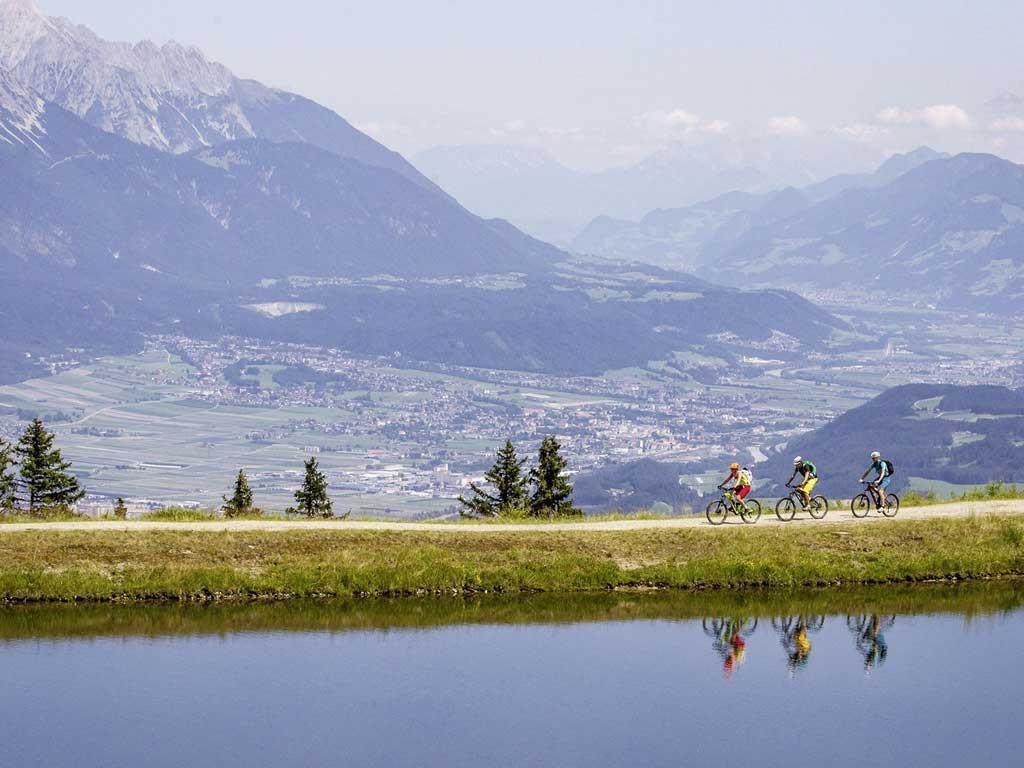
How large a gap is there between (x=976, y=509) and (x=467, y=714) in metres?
29.4

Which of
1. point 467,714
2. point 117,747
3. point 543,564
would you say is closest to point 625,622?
point 543,564

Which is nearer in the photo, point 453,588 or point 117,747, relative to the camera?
point 117,747

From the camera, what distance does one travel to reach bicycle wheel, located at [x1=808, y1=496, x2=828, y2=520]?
5822 centimetres

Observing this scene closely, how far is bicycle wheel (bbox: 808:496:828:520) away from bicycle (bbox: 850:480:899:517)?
1.01 metres

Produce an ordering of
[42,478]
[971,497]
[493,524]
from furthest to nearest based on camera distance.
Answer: [42,478] < [971,497] < [493,524]

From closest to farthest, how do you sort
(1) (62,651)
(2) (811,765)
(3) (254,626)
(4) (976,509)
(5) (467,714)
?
(2) (811,765), (5) (467,714), (1) (62,651), (3) (254,626), (4) (976,509)

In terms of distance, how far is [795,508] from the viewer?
192 ft

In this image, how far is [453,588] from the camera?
167 ft

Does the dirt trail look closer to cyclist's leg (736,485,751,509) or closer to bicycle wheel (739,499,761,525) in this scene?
bicycle wheel (739,499,761,525)

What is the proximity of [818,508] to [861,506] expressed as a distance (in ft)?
5.37

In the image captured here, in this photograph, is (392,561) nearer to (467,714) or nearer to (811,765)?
(467,714)

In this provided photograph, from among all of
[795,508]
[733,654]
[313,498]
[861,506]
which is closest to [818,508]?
[795,508]

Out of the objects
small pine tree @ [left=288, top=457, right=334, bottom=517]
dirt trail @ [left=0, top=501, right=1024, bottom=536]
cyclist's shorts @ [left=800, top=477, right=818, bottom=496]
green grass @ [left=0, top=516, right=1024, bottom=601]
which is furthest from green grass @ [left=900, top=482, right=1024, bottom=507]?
small pine tree @ [left=288, top=457, right=334, bottom=517]

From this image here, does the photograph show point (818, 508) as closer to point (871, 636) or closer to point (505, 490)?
point (871, 636)
